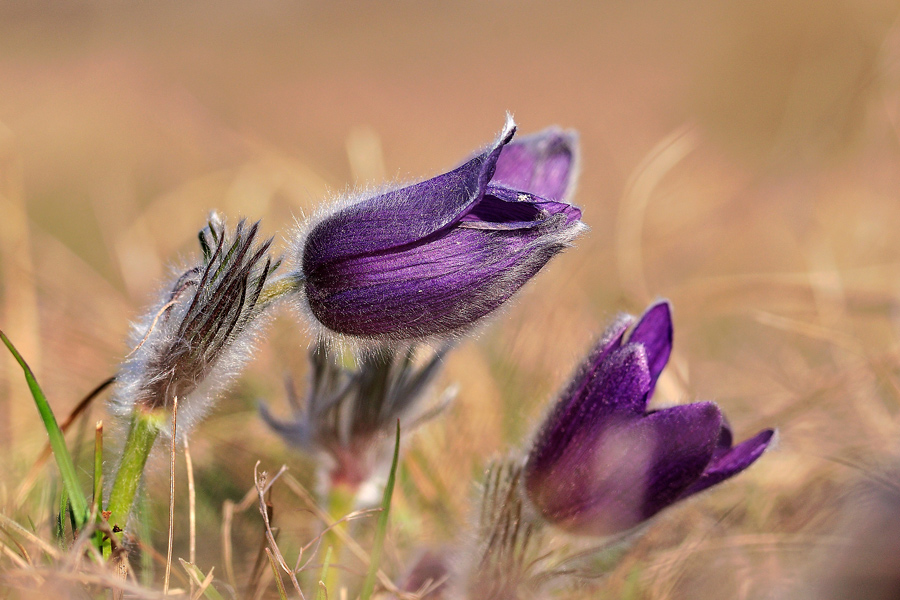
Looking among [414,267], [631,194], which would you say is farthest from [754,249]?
[414,267]

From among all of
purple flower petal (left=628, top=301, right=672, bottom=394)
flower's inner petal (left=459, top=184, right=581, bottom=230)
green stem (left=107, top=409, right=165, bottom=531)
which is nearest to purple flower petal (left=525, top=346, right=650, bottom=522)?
purple flower petal (left=628, top=301, right=672, bottom=394)

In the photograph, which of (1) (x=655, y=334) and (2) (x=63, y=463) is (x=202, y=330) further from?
(1) (x=655, y=334)


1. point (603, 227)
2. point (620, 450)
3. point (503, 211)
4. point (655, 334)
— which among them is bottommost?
point (603, 227)

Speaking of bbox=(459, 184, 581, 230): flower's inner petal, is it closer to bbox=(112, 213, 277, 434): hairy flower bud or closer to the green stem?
bbox=(112, 213, 277, 434): hairy flower bud

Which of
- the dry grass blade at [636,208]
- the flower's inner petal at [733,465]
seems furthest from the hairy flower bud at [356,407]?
the dry grass blade at [636,208]

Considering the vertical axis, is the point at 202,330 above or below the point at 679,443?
above

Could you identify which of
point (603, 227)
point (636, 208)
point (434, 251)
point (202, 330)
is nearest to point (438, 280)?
point (434, 251)
